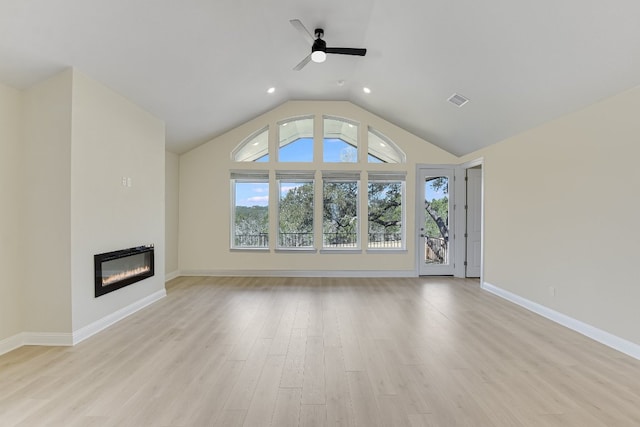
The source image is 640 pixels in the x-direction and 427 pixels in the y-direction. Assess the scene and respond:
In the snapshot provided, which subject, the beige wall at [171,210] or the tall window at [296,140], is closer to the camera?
the beige wall at [171,210]

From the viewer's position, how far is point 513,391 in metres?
2.28

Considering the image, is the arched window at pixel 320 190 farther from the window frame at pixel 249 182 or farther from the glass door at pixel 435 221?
the glass door at pixel 435 221

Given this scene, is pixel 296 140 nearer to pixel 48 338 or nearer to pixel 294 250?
pixel 294 250

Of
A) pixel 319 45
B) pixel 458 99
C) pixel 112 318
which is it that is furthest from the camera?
pixel 458 99

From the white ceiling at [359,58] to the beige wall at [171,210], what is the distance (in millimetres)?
948

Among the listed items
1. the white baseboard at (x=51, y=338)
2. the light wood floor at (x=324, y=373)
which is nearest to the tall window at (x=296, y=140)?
the light wood floor at (x=324, y=373)

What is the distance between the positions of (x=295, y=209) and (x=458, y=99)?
11.9 feet

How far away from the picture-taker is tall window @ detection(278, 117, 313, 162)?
21.3ft

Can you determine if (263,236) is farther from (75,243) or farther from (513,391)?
(513,391)

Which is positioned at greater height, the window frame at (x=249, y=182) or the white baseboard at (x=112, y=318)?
the window frame at (x=249, y=182)

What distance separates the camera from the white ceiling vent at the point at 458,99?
430cm

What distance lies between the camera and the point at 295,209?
6.50 metres

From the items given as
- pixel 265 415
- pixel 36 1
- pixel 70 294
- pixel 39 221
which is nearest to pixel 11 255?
pixel 39 221

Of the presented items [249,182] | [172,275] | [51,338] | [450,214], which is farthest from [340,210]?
[51,338]
